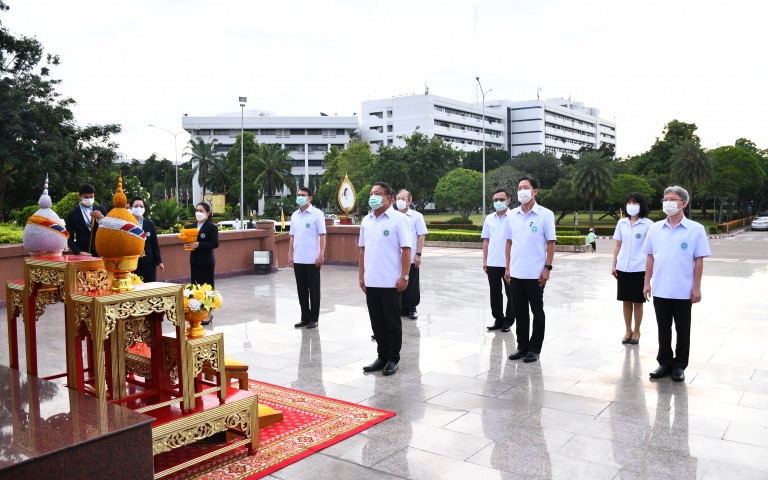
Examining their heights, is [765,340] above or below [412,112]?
below

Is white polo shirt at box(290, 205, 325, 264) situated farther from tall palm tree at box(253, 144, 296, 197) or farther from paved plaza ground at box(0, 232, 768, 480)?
tall palm tree at box(253, 144, 296, 197)

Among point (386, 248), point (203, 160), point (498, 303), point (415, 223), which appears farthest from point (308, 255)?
point (203, 160)

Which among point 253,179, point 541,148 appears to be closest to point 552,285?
point 253,179

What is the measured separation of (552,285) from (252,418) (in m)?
9.69

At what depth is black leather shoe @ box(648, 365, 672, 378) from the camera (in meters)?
5.79

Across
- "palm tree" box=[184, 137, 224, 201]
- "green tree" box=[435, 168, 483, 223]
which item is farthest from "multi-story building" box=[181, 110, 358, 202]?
"green tree" box=[435, 168, 483, 223]

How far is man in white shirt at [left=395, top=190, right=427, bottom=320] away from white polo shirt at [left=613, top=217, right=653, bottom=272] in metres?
2.39

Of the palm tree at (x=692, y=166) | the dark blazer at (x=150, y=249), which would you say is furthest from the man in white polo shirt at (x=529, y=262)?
the palm tree at (x=692, y=166)

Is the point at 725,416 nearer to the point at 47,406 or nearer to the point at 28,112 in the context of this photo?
the point at 47,406

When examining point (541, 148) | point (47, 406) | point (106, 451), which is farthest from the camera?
point (541, 148)

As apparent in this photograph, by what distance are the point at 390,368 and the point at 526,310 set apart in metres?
1.57

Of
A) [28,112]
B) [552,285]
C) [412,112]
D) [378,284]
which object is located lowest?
[552,285]

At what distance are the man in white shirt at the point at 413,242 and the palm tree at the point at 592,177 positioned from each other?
3845 centimetres

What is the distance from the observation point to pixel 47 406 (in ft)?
10.8
